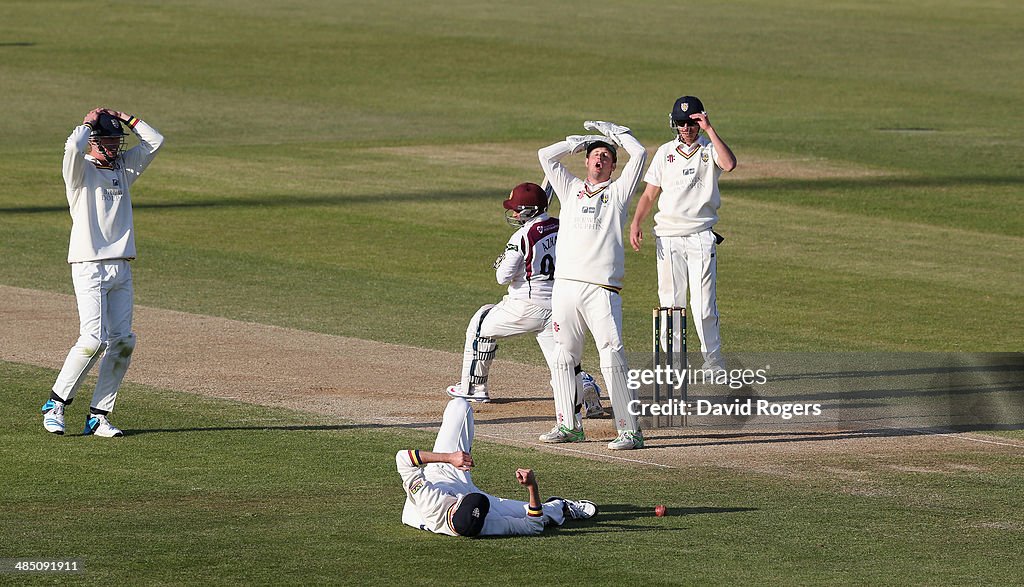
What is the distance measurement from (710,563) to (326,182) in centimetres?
1785

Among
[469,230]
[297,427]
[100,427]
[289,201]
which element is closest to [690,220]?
[297,427]

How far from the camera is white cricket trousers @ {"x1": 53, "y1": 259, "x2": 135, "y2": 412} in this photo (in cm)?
1145

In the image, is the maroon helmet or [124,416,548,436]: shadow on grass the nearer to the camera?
[124,416,548,436]: shadow on grass

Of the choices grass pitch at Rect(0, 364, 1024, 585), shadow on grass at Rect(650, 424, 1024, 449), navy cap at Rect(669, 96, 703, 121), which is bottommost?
grass pitch at Rect(0, 364, 1024, 585)

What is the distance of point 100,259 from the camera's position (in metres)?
11.4

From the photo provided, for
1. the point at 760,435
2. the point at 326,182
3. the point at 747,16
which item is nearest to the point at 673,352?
the point at 760,435

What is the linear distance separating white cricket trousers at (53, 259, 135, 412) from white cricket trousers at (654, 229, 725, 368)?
4183 mm

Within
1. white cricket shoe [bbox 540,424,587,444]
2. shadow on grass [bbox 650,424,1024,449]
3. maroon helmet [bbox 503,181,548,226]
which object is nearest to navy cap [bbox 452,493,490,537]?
white cricket shoe [bbox 540,424,587,444]

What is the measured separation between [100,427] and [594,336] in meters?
3.60

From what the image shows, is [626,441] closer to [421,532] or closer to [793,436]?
[793,436]

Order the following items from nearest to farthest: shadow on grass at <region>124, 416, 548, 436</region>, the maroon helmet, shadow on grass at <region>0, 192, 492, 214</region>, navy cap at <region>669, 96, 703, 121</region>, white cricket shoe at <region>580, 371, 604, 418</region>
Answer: shadow on grass at <region>124, 416, 548, 436</region> → the maroon helmet → white cricket shoe at <region>580, 371, 604, 418</region> → navy cap at <region>669, 96, 703, 121</region> → shadow on grass at <region>0, 192, 492, 214</region>

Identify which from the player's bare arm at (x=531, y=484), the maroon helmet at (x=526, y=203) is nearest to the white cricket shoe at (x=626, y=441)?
the maroon helmet at (x=526, y=203)

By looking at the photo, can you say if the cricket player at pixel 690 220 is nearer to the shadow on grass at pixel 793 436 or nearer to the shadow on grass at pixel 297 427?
the shadow on grass at pixel 793 436

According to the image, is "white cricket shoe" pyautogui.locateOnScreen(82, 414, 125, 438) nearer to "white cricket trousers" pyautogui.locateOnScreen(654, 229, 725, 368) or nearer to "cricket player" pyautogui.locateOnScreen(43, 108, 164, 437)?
"cricket player" pyautogui.locateOnScreen(43, 108, 164, 437)
